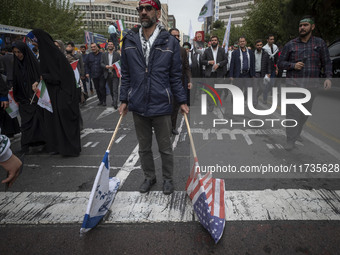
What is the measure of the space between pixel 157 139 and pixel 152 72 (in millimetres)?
798

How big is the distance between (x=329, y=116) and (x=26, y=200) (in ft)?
24.6

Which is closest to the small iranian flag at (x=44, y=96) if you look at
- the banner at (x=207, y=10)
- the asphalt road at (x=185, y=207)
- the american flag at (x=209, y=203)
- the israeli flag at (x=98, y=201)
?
the asphalt road at (x=185, y=207)

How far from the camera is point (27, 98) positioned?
488 cm

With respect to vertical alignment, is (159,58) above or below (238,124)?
above

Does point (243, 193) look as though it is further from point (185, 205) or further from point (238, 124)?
point (238, 124)

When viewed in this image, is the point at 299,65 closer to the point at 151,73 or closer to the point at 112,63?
the point at 151,73

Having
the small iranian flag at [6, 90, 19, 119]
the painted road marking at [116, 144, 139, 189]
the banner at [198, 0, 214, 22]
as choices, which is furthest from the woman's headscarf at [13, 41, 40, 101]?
the banner at [198, 0, 214, 22]

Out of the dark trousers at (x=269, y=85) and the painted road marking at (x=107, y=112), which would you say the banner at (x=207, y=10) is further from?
the painted road marking at (x=107, y=112)

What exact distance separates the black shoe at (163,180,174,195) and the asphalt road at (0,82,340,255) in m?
0.07

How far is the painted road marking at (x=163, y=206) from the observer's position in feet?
8.71

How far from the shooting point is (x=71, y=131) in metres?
4.60

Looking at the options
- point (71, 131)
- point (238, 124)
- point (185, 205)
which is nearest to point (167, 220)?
point (185, 205)

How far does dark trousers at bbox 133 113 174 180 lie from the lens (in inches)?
123

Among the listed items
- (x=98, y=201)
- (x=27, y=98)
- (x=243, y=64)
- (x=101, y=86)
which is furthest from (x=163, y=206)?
(x=101, y=86)
